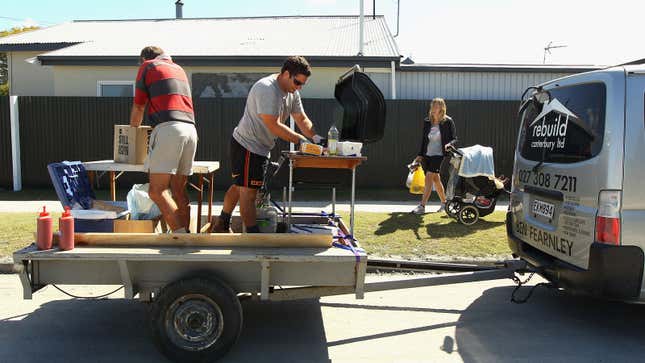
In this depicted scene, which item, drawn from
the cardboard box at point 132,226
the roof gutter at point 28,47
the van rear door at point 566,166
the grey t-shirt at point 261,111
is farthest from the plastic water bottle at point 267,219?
the roof gutter at point 28,47

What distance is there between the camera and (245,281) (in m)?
3.73

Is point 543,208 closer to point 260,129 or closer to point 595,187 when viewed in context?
point 595,187

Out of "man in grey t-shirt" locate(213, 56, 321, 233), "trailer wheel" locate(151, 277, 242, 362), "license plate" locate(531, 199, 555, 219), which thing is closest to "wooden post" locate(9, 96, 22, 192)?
"man in grey t-shirt" locate(213, 56, 321, 233)

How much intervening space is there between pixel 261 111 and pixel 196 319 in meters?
1.74

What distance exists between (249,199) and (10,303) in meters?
2.53

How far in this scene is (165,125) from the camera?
4414 millimetres

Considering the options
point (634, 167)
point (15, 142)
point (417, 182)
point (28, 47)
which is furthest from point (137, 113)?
point (28, 47)

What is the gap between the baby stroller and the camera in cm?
788

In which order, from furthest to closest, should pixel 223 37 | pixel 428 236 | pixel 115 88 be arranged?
pixel 223 37 < pixel 115 88 < pixel 428 236

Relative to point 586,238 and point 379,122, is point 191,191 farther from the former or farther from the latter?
point 586,238

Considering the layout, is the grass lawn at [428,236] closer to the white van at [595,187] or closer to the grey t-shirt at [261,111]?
the white van at [595,187]

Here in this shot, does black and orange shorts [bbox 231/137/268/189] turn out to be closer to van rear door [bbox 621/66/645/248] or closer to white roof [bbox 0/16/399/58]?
van rear door [bbox 621/66/645/248]

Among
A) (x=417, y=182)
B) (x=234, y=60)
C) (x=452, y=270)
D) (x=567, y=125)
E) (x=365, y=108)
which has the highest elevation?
(x=234, y=60)

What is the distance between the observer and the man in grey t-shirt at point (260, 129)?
4.39 m
